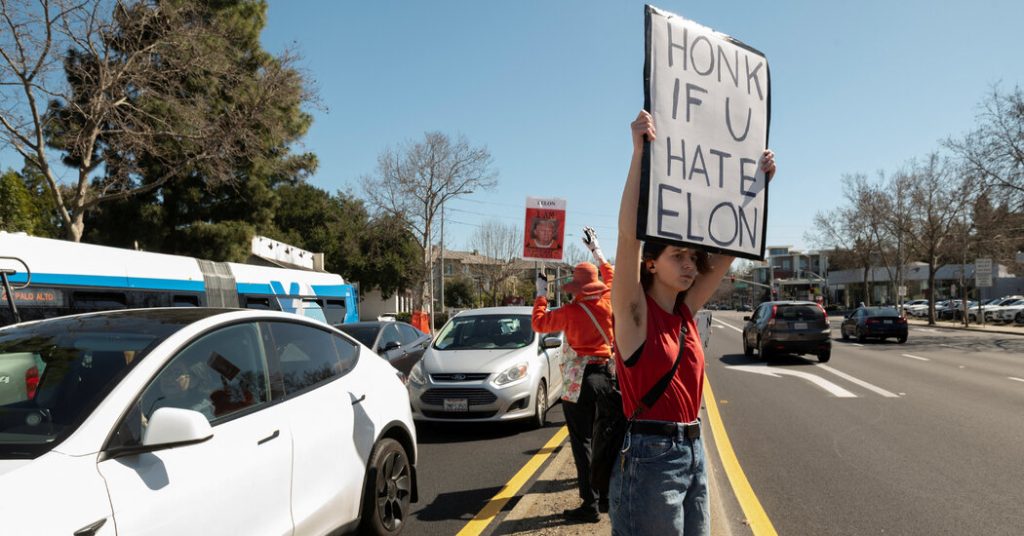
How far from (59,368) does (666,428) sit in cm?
262

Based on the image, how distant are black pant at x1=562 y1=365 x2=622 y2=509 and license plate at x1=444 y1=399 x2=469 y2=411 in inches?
127

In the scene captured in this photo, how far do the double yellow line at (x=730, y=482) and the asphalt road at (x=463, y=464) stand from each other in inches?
3.0

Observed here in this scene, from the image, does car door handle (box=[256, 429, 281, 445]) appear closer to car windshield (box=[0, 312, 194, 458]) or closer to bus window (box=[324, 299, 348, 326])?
car windshield (box=[0, 312, 194, 458])

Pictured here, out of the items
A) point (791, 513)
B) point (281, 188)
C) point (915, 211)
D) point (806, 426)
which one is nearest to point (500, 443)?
point (791, 513)

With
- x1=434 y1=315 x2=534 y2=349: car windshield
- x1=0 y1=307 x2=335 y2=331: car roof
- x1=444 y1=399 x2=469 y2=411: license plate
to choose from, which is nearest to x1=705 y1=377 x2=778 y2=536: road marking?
x1=434 y1=315 x2=534 y2=349: car windshield

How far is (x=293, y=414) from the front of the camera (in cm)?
349

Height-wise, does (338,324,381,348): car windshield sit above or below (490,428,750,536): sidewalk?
above

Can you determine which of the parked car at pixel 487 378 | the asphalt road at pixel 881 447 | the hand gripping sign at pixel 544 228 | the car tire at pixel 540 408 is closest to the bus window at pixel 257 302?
the hand gripping sign at pixel 544 228

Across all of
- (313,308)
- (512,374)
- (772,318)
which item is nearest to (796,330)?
(772,318)

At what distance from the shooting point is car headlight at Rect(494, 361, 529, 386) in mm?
7953

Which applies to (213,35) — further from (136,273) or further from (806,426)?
(806,426)

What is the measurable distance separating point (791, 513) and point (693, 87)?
370 cm

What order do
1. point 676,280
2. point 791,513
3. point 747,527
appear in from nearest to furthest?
point 676,280 < point 747,527 < point 791,513

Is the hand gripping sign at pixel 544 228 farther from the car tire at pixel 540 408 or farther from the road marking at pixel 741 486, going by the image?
the road marking at pixel 741 486
